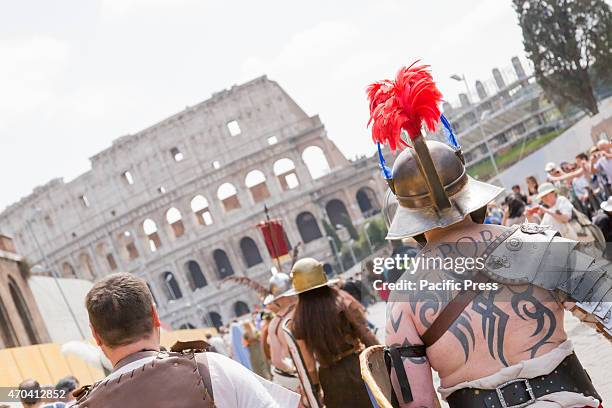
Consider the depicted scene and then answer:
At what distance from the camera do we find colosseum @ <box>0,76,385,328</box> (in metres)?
52.0

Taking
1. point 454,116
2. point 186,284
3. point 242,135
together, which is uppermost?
point 242,135

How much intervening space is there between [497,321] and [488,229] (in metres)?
0.32

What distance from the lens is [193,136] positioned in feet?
180

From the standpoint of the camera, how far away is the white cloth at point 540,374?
2289mm

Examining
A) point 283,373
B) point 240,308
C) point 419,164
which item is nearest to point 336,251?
point 240,308

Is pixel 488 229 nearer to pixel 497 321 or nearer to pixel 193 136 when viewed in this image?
pixel 497 321

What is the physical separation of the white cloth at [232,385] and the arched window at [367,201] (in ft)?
161

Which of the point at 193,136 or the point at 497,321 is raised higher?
the point at 193,136

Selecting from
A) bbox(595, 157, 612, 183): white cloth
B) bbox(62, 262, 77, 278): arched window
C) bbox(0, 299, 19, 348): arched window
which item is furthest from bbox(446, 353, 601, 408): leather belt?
bbox(62, 262, 77, 278): arched window

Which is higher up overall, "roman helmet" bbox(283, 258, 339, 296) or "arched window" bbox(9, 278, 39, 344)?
"arched window" bbox(9, 278, 39, 344)

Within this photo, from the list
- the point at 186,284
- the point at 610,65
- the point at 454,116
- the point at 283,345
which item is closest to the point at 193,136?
the point at 186,284

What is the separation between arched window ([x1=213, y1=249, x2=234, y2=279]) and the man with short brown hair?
171ft

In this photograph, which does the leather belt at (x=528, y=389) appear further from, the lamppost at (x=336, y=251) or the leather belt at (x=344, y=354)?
the lamppost at (x=336, y=251)

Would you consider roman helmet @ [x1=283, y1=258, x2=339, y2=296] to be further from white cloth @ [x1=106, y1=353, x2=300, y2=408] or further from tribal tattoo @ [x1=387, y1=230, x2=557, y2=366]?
white cloth @ [x1=106, y1=353, x2=300, y2=408]
